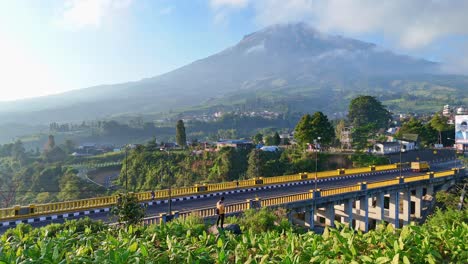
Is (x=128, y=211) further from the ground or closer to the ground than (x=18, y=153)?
further from the ground

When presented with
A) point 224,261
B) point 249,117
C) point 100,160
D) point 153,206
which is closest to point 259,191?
point 153,206

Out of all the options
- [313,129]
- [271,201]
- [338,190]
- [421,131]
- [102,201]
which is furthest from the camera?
[421,131]

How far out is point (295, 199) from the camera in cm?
2256

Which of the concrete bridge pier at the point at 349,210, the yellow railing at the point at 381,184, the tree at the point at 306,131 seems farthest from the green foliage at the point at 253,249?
the tree at the point at 306,131

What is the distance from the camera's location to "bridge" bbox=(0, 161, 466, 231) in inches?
760

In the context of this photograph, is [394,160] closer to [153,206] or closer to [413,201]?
[413,201]

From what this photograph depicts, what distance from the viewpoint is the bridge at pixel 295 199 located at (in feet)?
63.3

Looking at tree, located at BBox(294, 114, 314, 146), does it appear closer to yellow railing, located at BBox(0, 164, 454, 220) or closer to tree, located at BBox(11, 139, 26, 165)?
yellow railing, located at BBox(0, 164, 454, 220)

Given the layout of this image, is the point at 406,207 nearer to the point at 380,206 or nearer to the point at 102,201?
the point at 380,206

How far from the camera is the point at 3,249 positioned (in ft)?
18.3

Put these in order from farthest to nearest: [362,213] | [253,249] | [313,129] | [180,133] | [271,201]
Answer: [180,133]
[313,129]
[362,213]
[271,201]
[253,249]

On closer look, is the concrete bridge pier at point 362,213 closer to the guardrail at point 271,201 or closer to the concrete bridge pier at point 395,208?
the guardrail at point 271,201

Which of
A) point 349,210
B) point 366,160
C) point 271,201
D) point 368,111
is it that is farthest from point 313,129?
point 271,201

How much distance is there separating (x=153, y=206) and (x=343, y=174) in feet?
75.0
